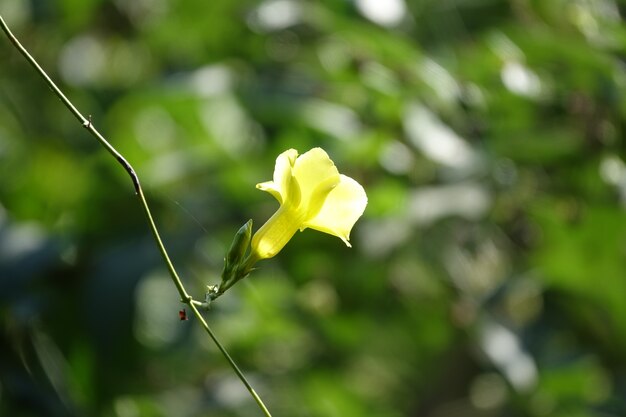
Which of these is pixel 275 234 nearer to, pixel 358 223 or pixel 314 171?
pixel 314 171

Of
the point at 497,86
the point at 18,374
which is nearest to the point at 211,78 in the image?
the point at 497,86

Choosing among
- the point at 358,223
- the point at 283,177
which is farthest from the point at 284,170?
the point at 358,223

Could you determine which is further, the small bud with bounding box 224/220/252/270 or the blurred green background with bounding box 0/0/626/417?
the blurred green background with bounding box 0/0/626/417

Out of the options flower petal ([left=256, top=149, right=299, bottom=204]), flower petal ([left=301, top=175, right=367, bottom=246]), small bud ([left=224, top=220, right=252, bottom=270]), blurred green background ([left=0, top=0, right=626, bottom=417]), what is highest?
flower petal ([left=256, top=149, right=299, bottom=204])

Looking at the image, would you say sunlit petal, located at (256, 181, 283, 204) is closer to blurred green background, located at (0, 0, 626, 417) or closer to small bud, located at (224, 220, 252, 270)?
small bud, located at (224, 220, 252, 270)

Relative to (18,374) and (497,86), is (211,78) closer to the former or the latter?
(497,86)

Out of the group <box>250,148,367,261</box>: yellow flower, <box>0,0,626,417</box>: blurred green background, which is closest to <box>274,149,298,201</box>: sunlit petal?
<box>250,148,367,261</box>: yellow flower

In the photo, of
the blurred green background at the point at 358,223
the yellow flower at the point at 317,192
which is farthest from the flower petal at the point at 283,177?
the blurred green background at the point at 358,223
